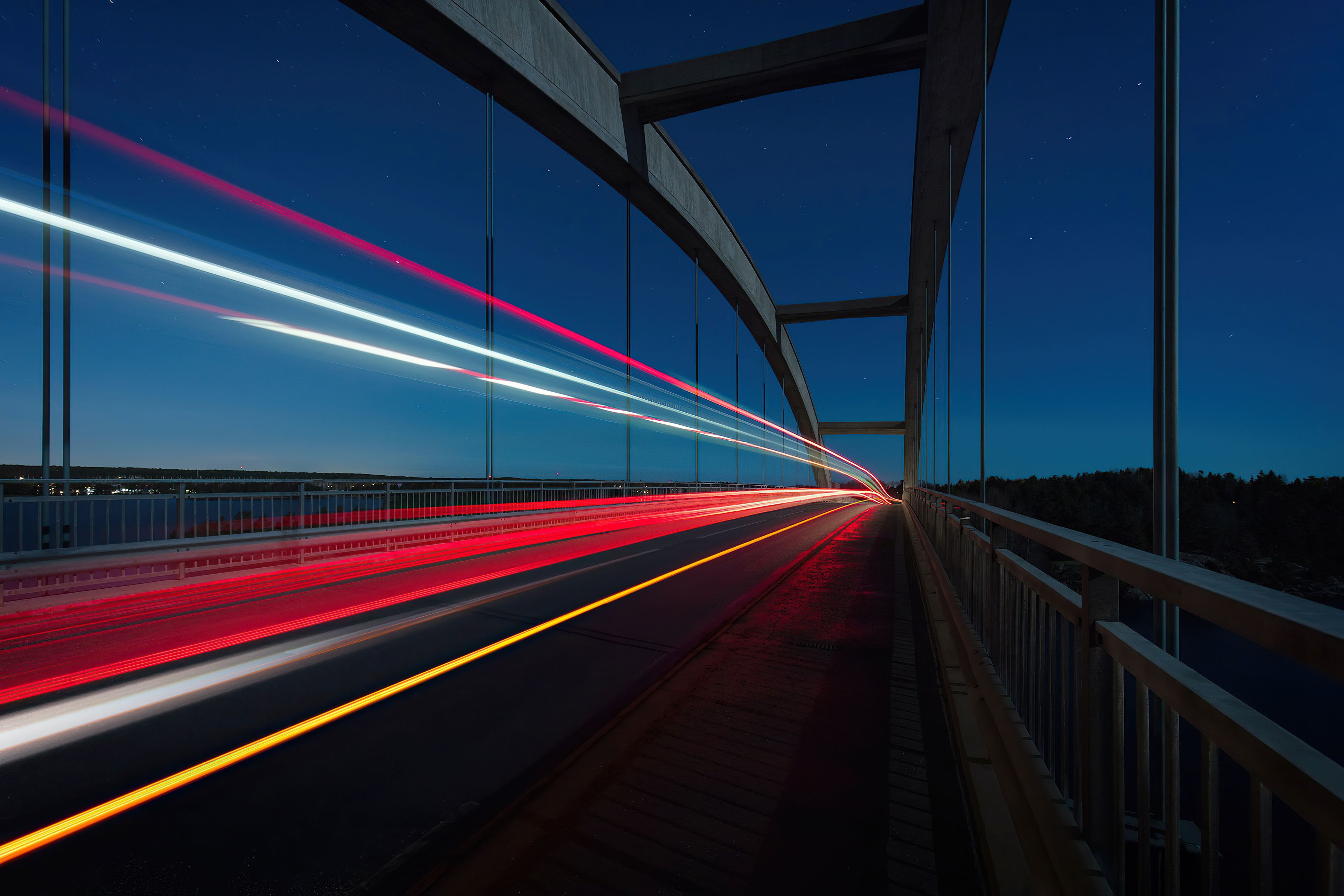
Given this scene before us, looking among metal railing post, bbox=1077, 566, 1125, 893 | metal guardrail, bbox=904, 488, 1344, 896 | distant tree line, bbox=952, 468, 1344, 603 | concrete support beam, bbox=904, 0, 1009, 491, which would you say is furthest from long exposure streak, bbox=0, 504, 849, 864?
concrete support beam, bbox=904, 0, 1009, 491

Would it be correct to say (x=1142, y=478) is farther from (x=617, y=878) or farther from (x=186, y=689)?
(x=186, y=689)

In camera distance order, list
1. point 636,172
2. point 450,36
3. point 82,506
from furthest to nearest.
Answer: point 636,172 < point 450,36 < point 82,506

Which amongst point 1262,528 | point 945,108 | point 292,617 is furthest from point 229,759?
point 945,108

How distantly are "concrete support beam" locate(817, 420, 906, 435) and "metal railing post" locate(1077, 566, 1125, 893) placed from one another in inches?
3248

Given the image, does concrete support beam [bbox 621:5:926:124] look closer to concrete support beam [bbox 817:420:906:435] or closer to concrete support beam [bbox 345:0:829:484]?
concrete support beam [bbox 345:0:829:484]

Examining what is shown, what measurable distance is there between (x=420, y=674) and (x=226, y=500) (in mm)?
8247

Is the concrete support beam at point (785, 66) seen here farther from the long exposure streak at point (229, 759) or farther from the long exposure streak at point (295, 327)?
the long exposure streak at point (229, 759)

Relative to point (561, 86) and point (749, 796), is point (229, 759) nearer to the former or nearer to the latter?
point (749, 796)

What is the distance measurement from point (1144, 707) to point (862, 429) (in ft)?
284

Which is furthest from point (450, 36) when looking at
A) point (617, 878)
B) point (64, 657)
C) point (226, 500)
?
point (617, 878)

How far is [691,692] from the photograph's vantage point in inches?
167

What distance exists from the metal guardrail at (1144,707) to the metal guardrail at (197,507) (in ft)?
34.3

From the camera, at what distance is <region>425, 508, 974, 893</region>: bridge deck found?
240 cm

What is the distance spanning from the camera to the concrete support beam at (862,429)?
83812 mm
